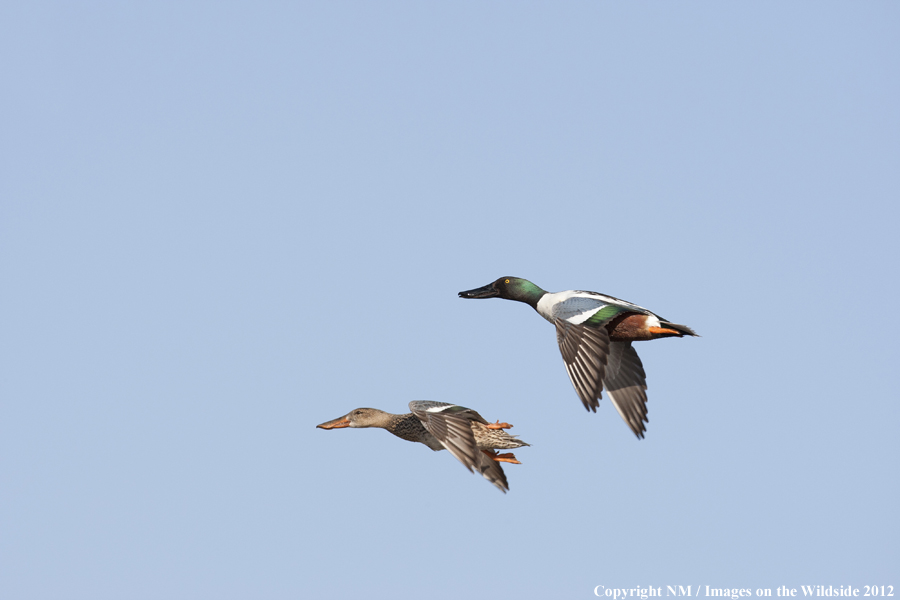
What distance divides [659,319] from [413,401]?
11.2 feet

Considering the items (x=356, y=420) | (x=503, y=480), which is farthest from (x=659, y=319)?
(x=356, y=420)

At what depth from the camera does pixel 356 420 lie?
15773 millimetres

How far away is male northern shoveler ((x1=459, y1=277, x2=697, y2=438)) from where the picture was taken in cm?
1288

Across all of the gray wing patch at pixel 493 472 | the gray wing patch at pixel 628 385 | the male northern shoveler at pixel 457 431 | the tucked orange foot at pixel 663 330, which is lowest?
the gray wing patch at pixel 493 472

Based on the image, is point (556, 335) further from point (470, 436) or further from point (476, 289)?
point (476, 289)

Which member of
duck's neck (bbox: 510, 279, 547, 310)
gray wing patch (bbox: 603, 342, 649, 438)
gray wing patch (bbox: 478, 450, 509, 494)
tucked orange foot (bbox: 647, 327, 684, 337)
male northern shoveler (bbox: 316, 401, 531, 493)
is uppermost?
duck's neck (bbox: 510, 279, 547, 310)

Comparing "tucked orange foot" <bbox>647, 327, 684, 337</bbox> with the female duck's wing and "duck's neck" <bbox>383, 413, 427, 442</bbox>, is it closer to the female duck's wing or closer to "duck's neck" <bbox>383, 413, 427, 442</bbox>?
the female duck's wing

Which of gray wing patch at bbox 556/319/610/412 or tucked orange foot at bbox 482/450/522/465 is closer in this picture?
gray wing patch at bbox 556/319/610/412

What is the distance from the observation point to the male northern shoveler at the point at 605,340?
12883 millimetres

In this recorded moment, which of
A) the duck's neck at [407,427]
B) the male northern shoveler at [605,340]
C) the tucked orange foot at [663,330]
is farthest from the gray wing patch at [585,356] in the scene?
the duck's neck at [407,427]

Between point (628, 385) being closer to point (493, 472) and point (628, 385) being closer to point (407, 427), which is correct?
point (493, 472)

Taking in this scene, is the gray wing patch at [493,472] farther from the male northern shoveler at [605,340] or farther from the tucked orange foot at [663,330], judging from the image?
the tucked orange foot at [663,330]

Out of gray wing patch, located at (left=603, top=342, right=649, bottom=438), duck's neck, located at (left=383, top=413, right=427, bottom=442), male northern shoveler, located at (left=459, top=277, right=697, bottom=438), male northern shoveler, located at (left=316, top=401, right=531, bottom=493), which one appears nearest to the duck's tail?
male northern shoveler, located at (left=459, top=277, right=697, bottom=438)

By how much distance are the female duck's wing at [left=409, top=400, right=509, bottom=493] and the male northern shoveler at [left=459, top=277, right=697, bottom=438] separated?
143 cm
